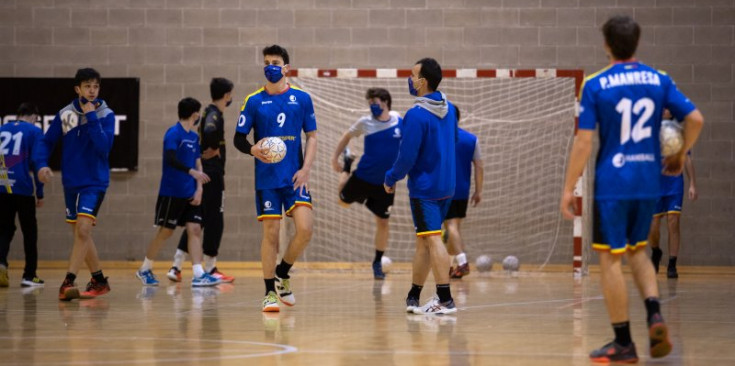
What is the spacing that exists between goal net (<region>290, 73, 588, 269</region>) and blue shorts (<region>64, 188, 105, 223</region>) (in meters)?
5.65

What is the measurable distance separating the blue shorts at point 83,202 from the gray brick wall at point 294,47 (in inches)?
227

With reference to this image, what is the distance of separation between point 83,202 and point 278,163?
7.34 feet

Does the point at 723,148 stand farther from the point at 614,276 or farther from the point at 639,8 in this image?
the point at 614,276

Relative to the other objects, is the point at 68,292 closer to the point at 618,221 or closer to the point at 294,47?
the point at 618,221

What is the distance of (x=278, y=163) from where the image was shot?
772 centimetres

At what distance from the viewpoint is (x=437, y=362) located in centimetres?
504

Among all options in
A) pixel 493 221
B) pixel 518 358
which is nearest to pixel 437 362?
pixel 518 358

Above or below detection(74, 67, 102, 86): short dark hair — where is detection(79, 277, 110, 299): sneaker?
below

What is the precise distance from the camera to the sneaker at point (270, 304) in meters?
7.70

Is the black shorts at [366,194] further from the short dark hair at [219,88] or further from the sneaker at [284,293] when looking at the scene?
the sneaker at [284,293]

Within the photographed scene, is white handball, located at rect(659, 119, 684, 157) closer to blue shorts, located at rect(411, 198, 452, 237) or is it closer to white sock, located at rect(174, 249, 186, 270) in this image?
blue shorts, located at rect(411, 198, 452, 237)

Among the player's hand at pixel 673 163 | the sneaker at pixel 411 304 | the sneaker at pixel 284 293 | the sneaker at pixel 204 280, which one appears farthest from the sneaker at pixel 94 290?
the player's hand at pixel 673 163

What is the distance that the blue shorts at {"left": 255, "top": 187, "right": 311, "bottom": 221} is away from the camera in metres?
7.70

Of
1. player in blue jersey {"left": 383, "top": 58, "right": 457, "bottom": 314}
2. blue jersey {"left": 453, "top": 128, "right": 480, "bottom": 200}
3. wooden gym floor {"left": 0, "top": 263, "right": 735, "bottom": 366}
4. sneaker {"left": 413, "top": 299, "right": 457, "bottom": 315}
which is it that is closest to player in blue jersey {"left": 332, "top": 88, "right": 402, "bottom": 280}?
blue jersey {"left": 453, "top": 128, "right": 480, "bottom": 200}
